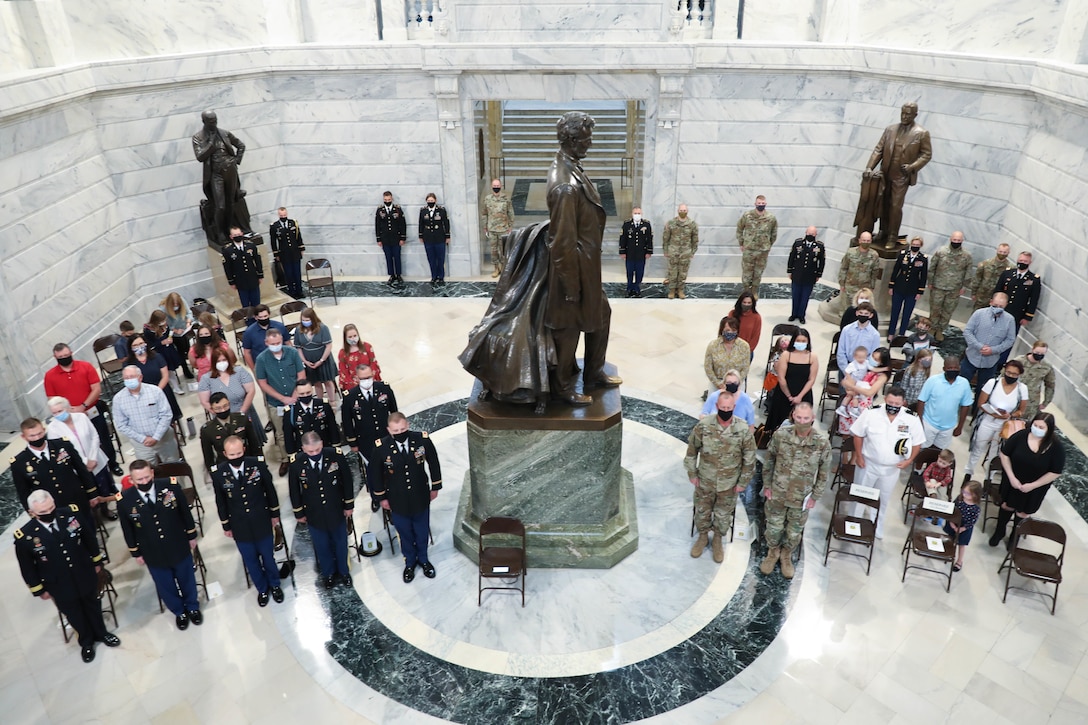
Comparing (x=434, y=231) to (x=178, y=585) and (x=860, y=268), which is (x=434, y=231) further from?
(x=178, y=585)

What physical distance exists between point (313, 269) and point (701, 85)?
7539 millimetres

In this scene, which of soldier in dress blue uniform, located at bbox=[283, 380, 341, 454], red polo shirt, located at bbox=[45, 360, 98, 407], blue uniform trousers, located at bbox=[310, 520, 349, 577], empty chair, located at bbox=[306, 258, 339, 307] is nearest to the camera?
blue uniform trousers, located at bbox=[310, 520, 349, 577]

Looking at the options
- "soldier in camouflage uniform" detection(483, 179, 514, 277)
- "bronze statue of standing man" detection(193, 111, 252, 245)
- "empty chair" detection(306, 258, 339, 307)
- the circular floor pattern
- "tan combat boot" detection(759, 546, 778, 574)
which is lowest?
the circular floor pattern

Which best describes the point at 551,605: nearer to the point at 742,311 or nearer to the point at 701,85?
the point at 742,311

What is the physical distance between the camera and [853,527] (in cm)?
725

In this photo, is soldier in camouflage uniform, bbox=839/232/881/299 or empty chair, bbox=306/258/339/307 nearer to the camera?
soldier in camouflage uniform, bbox=839/232/881/299

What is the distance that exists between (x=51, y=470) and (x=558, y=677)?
4952 mm

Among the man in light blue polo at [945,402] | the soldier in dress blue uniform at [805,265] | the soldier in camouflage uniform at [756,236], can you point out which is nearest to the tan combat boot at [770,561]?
the man in light blue polo at [945,402]

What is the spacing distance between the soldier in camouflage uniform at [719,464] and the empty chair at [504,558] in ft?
5.53

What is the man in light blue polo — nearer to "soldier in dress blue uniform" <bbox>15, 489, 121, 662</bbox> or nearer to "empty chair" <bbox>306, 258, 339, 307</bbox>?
"soldier in dress blue uniform" <bbox>15, 489, 121, 662</bbox>

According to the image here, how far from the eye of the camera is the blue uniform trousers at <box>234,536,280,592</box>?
6.78 m

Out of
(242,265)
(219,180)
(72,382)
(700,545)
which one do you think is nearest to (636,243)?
(242,265)

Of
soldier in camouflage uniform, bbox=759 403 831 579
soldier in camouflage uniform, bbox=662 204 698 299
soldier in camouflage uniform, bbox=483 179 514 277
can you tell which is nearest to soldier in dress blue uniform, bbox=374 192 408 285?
soldier in camouflage uniform, bbox=483 179 514 277

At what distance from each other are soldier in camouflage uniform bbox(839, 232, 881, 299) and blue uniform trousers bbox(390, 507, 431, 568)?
316 inches
